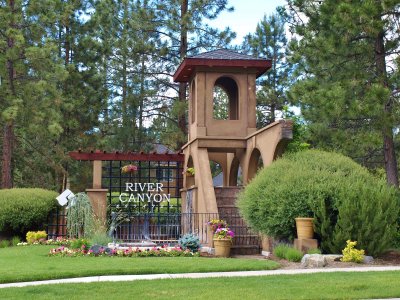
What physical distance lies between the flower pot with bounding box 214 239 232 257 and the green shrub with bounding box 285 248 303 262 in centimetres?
255

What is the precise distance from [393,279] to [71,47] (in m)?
22.5

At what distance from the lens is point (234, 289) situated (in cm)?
771

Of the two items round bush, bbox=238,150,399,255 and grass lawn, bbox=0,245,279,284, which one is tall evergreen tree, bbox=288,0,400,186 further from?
grass lawn, bbox=0,245,279,284

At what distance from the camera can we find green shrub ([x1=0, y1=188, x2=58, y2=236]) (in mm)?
18016

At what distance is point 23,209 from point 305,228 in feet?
32.5

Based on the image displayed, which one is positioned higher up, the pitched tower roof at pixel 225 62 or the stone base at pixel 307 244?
the pitched tower roof at pixel 225 62

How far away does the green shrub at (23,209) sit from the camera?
59.1ft

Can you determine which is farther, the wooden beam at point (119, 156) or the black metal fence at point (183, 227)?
the wooden beam at point (119, 156)

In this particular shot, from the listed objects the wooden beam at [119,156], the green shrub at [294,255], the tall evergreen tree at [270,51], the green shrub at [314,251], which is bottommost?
the green shrub at [294,255]

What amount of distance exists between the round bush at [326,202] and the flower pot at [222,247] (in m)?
1.05

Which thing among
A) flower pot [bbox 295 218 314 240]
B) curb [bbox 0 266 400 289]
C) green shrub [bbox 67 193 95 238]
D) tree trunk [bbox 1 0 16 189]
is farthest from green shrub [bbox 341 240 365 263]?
tree trunk [bbox 1 0 16 189]

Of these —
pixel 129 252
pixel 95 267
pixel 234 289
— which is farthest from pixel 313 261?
pixel 129 252

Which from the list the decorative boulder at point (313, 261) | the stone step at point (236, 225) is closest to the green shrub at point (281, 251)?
the decorative boulder at point (313, 261)

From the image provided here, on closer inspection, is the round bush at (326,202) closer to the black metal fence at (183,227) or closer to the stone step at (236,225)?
the stone step at (236,225)
